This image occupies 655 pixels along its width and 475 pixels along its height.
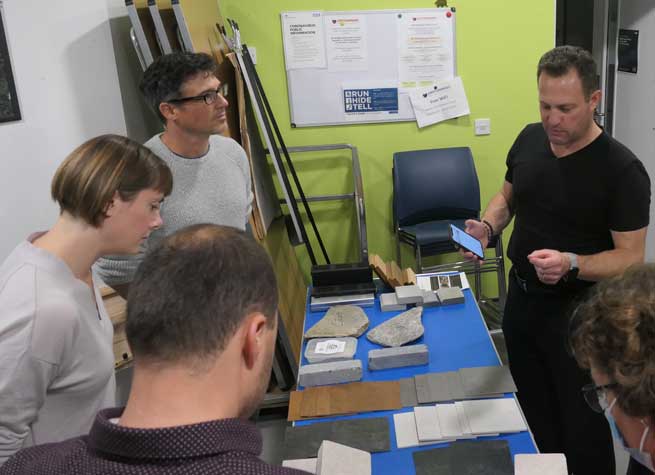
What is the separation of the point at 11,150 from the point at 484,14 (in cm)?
296

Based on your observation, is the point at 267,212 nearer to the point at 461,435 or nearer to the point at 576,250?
the point at 576,250

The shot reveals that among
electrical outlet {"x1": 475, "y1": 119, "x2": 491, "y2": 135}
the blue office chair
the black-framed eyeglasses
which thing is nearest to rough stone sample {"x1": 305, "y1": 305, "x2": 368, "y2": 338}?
the black-framed eyeglasses

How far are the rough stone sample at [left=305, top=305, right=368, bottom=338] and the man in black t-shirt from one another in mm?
550

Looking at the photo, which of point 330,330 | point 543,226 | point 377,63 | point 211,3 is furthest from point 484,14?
point 330,330

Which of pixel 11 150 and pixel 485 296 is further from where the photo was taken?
pixel 485 296

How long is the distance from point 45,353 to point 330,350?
41.5 inches

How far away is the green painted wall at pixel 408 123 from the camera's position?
3.72m

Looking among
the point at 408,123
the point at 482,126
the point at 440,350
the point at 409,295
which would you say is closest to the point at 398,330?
the point at 440,350

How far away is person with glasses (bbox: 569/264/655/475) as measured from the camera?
0.87 meters

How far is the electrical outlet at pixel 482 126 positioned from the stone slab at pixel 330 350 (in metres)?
2.25

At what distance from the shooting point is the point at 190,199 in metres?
2.04

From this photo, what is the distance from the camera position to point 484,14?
12.4 ft

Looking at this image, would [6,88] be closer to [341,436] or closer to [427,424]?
[341,436]

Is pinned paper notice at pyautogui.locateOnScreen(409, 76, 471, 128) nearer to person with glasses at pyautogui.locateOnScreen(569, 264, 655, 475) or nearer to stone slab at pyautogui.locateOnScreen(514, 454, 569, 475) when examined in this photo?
stone slab at pyautogui.locateOnScreen(514, 454, 569, 475)
